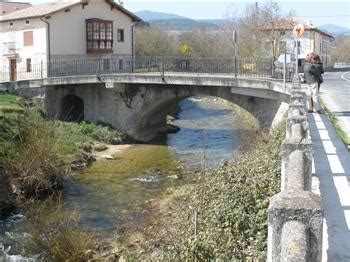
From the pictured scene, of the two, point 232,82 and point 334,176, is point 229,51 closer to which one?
point 232,82

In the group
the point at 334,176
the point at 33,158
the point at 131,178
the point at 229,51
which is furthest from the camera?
the point at 229,51

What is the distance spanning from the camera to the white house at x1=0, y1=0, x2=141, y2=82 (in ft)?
126

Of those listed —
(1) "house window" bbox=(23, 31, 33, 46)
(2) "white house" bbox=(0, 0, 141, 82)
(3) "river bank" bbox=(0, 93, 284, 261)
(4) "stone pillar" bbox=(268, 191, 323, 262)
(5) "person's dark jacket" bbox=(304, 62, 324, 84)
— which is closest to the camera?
(4) "stone pillar" bbox=(268, 191, 323, 262)

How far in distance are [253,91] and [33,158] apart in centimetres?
1238

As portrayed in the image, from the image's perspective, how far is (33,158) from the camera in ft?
62.1

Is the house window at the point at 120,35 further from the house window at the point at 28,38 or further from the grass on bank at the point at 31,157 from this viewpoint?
the grass on bank at the point at 31,157

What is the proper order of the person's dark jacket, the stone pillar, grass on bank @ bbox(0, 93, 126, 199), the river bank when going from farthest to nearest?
grass on bank @ bbox(0, 93, 126, 199)
the person's dark jacket
the river bank
the stone pillar

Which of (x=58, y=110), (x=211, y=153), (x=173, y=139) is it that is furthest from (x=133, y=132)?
(x=211, y=153)

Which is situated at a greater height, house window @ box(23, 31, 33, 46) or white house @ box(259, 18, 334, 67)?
white house @ box(259, 18, 334, 67)

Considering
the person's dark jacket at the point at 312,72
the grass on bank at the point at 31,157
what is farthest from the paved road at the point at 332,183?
the grass on bank at the point at 31,157

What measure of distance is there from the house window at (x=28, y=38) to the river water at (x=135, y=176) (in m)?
12.3

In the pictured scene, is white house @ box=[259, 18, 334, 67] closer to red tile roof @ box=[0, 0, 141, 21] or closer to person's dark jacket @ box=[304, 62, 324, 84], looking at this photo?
red tile roof @ box=[0, 0, 141, 21]

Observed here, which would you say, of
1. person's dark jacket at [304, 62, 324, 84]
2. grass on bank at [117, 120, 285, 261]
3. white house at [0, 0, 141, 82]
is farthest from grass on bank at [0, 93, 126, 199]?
white house at [0, 0, 141, 82]

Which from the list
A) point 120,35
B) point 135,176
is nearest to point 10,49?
point 120,35
